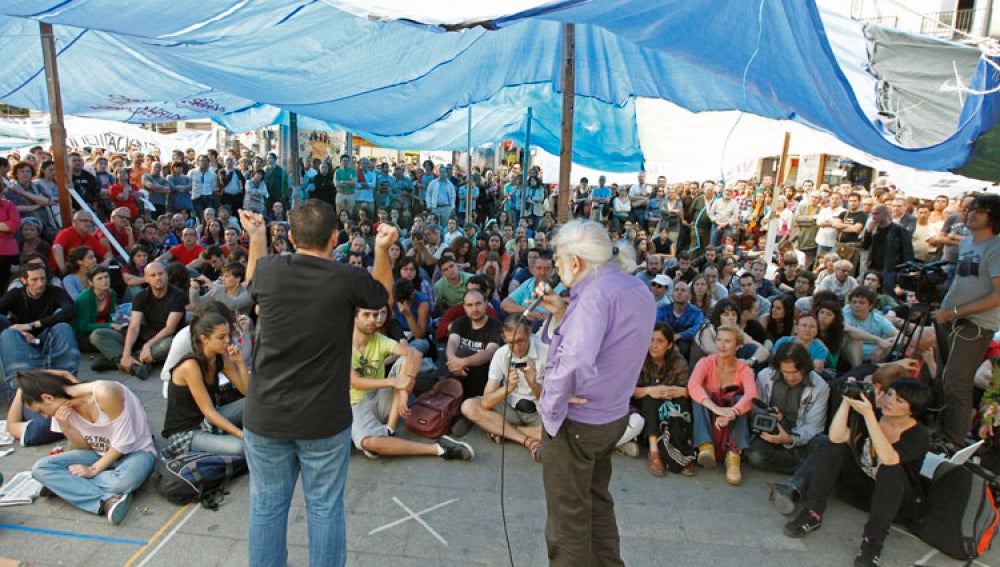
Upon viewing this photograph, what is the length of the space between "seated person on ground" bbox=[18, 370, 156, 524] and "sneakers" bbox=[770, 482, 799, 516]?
3624 millimetres

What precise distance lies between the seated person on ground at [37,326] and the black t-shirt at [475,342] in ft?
10.6

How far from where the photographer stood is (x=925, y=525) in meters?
3.07

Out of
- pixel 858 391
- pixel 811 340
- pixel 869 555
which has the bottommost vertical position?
pixel 869 555

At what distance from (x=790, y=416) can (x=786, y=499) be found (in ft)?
2.59

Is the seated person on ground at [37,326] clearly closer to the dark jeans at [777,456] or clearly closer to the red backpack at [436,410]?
the red backpack at [436,410]

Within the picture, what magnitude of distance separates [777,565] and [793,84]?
2654mm

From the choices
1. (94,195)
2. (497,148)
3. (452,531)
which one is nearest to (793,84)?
(452,531)

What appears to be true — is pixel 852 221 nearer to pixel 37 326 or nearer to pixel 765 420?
pixel 765 420

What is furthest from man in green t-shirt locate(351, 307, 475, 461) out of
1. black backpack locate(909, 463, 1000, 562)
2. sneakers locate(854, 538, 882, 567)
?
black backpack locate(909, 463, 1000, 562)

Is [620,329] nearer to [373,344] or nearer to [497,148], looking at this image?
[373,344]

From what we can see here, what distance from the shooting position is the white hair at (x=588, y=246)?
87.3 inches

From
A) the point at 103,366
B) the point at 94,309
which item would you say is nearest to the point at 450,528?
the point at 103,366

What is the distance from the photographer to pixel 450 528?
121 inches

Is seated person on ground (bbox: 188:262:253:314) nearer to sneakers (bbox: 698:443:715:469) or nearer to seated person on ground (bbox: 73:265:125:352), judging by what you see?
seated person on ground (bbox: 73:265:125:352)
